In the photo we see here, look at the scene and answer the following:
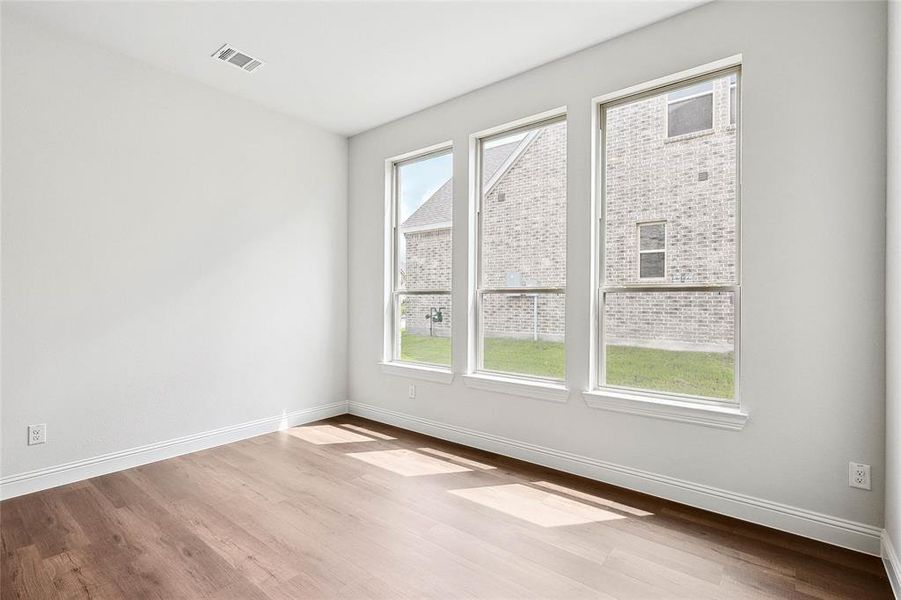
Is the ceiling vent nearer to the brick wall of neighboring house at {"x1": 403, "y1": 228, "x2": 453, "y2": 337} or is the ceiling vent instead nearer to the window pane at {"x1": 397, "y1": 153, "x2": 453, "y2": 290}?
the window pane at {"x1": 397, "y1": 153, "x2": 453, "y2": 290}

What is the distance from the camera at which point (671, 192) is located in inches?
112

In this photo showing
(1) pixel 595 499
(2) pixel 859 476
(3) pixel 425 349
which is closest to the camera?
(2) pixel 859 476

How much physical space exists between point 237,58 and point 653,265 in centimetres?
322

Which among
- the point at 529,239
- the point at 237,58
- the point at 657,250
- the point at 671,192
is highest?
the point at 237,58

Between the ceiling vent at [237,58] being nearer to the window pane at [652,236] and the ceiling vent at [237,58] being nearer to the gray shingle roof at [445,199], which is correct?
the gray shingle roof at [445,199]

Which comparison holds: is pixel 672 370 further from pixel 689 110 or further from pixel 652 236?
pixel 689 110

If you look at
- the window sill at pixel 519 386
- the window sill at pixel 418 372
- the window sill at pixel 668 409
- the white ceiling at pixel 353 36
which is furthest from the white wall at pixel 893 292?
the window sill at pixel 418 372

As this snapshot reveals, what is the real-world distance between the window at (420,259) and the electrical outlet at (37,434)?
256 centimetres

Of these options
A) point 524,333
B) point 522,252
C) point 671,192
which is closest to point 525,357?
point 524,333

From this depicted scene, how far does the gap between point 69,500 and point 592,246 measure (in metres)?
3.63

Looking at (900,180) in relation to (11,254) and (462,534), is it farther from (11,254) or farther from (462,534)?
(11,254)

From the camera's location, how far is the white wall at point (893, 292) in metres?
1.88

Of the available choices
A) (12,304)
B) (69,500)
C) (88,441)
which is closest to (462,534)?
(69,500)

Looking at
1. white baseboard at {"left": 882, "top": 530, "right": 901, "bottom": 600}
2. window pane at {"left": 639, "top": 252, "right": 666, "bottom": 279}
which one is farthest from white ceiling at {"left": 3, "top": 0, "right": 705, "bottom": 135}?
white baseboard at {"left": 882, "top": 530, "right": 901, "bottom": 600}
